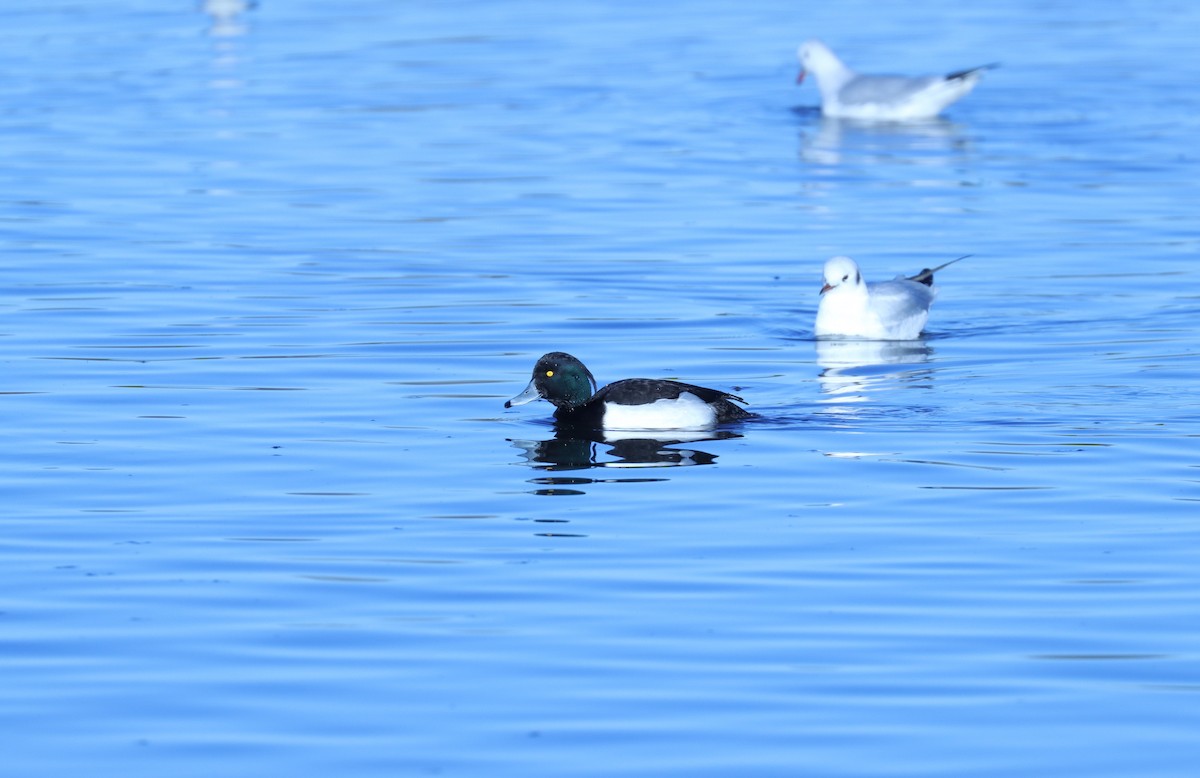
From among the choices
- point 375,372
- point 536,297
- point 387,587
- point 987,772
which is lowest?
point 987,772

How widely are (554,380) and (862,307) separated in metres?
3.44

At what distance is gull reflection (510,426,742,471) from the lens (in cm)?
1141

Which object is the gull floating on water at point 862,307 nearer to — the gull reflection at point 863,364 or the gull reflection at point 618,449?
the gull reflection at point 863,364

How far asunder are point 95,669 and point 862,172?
1622 centimetres

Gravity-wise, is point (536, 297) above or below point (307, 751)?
above

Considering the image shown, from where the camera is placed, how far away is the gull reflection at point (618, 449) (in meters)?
11.4

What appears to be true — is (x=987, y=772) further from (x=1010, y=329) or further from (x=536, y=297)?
(x=536, y=297)

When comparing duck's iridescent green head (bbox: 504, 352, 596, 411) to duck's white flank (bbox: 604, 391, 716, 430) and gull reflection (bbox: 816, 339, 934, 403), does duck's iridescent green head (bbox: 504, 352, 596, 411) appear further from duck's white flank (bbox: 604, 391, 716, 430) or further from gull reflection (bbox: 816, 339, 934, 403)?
gull reflection (bbox: 816, 339, 934, 403)

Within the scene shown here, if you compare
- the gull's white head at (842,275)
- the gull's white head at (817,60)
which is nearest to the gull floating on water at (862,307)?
the gull's white head at (842,275)

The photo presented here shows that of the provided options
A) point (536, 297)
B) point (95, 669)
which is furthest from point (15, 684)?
point (536, 297)

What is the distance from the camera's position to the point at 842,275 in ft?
48.7

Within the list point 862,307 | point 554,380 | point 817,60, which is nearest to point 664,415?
point 554,380

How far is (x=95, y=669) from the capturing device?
7.69 metres

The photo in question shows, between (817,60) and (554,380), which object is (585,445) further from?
(817,60)
